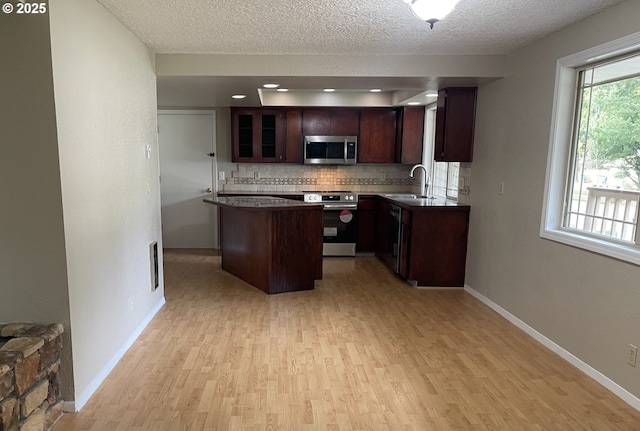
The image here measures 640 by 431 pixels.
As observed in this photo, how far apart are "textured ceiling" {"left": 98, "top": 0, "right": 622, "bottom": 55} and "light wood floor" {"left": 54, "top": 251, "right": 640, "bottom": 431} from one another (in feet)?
7.72

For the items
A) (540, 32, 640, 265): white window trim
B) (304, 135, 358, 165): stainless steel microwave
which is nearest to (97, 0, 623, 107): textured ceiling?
(540, 32, 640, 265): white window trim

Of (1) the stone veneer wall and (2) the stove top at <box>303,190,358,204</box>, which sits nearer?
(1) the stone veneer wall

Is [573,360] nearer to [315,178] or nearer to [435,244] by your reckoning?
[435,244]

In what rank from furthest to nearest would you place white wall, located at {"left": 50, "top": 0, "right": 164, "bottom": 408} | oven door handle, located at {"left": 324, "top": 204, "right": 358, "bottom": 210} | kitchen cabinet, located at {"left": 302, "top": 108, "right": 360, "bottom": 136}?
kitchen cabinet, located at {"left": 302, "top": 108, "right": 360, "bottom": 136}
oven door handle, located at {"left": 324, "top": 204, "right": 358, "bottom": 210}
white wall, located at {"left": 50, "top": 0, "right": 164, "bottom": 408}

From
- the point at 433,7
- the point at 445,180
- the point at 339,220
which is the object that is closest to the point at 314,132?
the point at 339,220

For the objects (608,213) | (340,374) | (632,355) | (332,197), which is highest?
(608,213)

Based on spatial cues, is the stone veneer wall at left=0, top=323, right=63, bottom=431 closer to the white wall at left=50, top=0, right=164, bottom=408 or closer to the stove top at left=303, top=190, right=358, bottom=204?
the white wall at left=50, top=0, right=164, bottom=408

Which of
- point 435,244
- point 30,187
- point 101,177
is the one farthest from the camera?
point 435,244

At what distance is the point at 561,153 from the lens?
296 cm

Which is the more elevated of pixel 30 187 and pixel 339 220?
pixel 30 187

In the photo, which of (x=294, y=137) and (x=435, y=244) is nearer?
(x=435, y=244)

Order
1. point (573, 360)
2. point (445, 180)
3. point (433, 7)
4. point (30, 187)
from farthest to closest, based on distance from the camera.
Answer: point (445, 180) → point (573, 360) → point (30, 187) → point (433, 7)

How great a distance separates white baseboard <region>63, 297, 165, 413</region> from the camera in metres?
2.14

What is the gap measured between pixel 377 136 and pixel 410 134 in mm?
490
